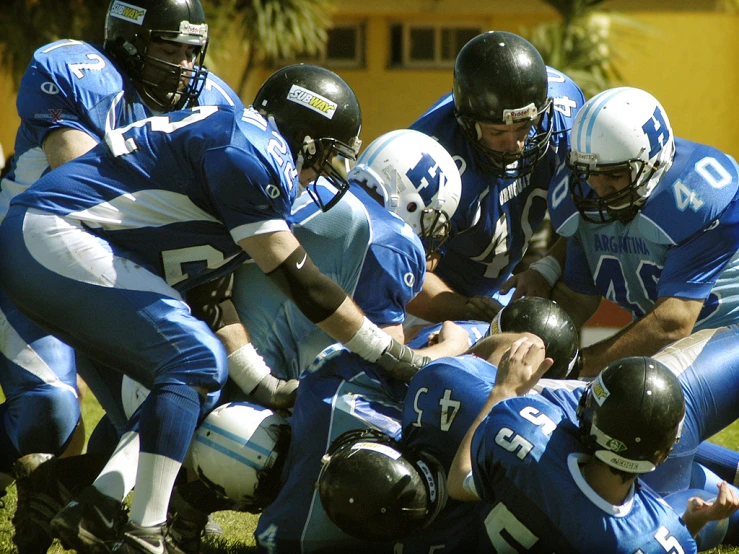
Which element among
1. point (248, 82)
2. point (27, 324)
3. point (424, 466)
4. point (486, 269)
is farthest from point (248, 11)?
point (424, 466)

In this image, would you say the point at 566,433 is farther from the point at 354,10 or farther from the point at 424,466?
the point at 354,10

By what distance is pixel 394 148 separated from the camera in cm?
461

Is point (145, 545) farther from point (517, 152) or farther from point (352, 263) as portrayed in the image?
point (517, 152)

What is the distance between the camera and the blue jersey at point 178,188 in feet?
11.7

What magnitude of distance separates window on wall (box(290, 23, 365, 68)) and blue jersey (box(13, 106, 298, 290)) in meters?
12.2

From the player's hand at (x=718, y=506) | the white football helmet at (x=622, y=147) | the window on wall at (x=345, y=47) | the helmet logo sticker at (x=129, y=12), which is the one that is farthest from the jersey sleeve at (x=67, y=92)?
the window on wall at (x=345, y=47)

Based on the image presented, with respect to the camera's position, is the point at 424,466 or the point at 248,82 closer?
the point at 424,466

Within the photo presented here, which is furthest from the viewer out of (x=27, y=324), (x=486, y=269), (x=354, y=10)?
(x=354, y=10)

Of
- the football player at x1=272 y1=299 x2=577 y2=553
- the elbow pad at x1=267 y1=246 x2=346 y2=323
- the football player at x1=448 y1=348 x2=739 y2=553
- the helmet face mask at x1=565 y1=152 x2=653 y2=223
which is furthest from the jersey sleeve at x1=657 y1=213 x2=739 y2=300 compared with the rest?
the elbow pad at x1=267 y1=246 x2=346 y2=323

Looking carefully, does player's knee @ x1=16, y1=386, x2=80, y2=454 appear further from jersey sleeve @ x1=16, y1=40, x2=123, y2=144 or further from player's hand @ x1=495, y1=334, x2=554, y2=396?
player's hand @ x1=495, y1=334, x2=554, y2=396

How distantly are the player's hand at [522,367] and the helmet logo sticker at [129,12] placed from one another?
219 cm

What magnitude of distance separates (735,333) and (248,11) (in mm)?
9714

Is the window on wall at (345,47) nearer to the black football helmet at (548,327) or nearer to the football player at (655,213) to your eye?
the football player at (655,213)

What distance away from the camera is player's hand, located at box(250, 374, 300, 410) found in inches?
165
